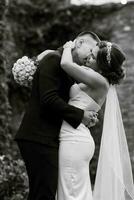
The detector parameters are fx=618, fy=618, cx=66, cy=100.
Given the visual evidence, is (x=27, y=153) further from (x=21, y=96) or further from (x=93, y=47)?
(x=21, y=96)

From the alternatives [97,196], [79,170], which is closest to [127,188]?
[97,196]

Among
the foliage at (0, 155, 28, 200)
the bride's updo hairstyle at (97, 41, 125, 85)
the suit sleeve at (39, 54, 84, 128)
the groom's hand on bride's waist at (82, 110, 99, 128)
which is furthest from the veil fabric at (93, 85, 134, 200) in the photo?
the foliage at (0, 155, 28, 200)

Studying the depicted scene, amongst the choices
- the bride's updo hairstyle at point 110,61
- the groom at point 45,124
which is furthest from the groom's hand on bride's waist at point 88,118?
the bride's updo hairstyle at point 110,61

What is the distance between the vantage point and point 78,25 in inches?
408

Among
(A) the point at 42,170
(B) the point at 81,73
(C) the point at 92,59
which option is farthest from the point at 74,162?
(C) the point at 92,59

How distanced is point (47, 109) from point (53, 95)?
0.12 m

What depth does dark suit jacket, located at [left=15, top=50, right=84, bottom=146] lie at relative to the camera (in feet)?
15.6

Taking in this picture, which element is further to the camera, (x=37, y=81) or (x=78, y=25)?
(x=78, y=25)

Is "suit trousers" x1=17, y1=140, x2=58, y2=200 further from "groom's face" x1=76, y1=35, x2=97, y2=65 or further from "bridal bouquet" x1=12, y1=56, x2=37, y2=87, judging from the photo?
"groom's face" x1=76, y1=35, x2=97, y2=65

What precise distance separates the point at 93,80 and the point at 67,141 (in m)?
0.52

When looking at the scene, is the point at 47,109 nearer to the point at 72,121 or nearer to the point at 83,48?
the point at 72,121

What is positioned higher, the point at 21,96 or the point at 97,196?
the point at 21,96

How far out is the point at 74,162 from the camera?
4789mm

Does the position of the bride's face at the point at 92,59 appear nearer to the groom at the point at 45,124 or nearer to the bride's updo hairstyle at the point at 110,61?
the bride's updo hairstyle at the point at 110,61
